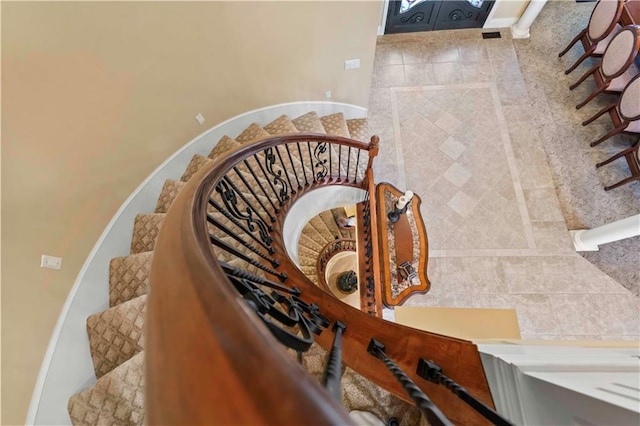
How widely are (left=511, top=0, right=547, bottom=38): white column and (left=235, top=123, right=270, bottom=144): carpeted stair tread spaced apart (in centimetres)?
388

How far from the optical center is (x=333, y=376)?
67cm

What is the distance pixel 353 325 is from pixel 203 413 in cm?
115

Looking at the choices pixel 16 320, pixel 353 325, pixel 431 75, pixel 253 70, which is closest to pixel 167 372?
pixel 353 325

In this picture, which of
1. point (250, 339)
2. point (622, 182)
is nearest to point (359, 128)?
point (622, 182)

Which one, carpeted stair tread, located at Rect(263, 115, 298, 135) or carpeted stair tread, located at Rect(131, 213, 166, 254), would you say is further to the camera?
carpeted stair tread, located at Rect(263, 115, 298, 135)

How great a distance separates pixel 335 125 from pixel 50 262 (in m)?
2.90

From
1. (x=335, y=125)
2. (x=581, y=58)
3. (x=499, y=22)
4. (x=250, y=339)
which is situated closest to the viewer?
(x=250, y=339)

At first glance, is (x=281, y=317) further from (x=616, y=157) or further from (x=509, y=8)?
(x=509, y=8)

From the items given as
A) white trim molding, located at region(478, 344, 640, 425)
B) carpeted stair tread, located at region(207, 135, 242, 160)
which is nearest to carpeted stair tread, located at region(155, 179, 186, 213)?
carpeted stair tread, located at region(207, 135, 242, 160)

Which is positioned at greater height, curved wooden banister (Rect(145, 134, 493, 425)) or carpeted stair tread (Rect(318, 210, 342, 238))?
carpeted stair tread (Rect(318, 210, 342, 238))

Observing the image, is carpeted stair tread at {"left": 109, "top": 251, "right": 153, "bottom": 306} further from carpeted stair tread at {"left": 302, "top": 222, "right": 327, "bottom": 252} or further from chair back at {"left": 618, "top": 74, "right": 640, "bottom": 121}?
chair back at {"left": 618, "top": 74, "right": 640, "bottom": 121}

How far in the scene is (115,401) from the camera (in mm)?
1590

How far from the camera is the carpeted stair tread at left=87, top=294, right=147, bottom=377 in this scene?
6.17 feet

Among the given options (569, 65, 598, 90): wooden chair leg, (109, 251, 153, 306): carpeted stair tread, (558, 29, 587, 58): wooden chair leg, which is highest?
(558, 29, 587, 58): wooden chair leg
